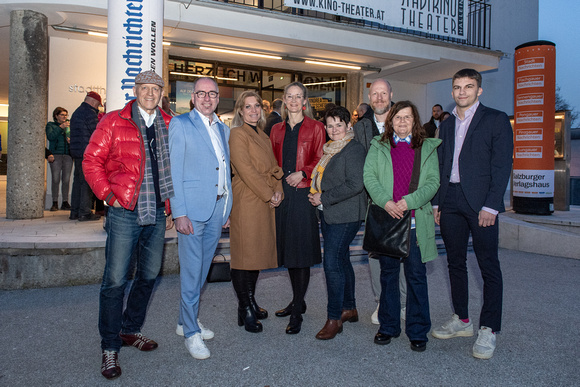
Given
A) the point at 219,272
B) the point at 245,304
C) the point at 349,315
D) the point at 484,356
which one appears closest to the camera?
the point at 484,356

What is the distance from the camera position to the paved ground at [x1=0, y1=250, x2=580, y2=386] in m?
2.98

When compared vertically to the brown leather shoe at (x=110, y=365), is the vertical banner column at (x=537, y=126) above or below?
above

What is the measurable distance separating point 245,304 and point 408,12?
342 inches

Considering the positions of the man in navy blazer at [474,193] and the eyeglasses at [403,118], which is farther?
the eyeglasses at [403,118]

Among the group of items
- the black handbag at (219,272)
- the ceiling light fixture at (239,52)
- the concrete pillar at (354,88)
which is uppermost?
the ceiling light fixture at (239,52)

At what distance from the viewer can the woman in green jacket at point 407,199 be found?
3441 mm

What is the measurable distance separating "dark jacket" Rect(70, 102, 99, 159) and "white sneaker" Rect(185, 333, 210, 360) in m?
4.80

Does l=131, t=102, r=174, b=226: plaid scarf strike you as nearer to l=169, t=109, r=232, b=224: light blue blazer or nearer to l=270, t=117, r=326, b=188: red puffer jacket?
l=169, t=109, r=232, b=224: light blue blazer

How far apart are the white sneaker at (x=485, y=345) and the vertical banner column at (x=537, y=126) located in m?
6.56

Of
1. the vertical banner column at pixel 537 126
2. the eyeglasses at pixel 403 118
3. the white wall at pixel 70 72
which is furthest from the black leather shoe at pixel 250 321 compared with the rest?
the white wall at pixel 70 72

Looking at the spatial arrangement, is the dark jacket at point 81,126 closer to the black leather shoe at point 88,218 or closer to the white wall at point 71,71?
the black leather shoe at point 88,218

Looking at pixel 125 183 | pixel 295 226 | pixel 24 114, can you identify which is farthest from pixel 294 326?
pixel 24 114

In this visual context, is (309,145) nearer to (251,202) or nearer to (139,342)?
(251,202)

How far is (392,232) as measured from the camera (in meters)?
3.44
